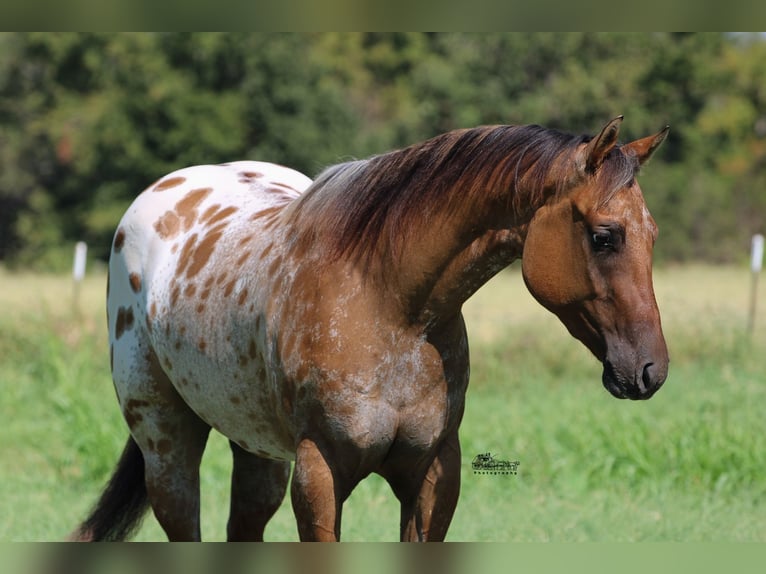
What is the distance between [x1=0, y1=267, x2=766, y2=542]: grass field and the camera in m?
5.57

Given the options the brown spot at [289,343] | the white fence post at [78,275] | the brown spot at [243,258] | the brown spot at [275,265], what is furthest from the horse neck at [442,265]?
the white fence post at [78,275]

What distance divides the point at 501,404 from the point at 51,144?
88.0ft

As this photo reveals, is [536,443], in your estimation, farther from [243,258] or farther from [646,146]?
[646,146]

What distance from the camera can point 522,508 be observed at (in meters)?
5.88

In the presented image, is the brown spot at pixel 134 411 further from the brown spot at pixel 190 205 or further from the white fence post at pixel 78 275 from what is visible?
the white fence post at pixel 78 275

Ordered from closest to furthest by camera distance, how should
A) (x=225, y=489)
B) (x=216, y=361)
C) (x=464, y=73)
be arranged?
(x=216, y=361) < (x=225, y=489) < (x=464, y=73)

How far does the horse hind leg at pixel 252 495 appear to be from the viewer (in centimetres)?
430

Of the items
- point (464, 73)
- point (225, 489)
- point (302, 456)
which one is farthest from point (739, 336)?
point (464, 73)

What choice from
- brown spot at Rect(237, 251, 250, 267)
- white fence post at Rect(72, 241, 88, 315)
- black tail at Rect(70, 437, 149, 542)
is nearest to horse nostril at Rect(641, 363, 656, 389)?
brown spot at Rect(237, 251, 250, 267)

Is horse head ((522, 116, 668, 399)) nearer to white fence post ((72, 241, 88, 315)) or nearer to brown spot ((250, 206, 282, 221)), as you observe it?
brown spot ((250, 206, 282, 221))

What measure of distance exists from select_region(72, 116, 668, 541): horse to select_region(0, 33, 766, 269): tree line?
24.8 metres

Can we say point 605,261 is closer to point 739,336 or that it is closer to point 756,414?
point 756,414

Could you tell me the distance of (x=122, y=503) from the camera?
447 cm

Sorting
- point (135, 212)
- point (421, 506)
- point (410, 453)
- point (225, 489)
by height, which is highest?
point (135, 212)
